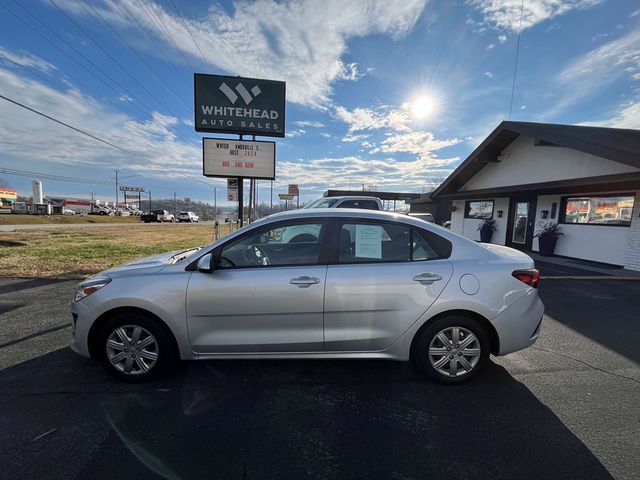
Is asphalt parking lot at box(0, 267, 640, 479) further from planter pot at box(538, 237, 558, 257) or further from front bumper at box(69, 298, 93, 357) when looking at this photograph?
planter pot at box(538, 237, 558, 257)

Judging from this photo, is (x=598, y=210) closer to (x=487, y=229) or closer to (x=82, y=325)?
(x=487, y=229)

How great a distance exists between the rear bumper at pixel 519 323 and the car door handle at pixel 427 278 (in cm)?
68

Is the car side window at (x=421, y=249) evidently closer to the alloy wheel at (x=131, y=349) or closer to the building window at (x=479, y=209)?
the alloy wheel at (x=131, y=349)

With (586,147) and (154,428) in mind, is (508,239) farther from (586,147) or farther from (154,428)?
(154,428)

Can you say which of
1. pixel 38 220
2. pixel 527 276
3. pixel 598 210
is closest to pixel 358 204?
pixel 527 276

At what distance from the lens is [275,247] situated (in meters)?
3.17

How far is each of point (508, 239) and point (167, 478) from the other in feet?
48.8

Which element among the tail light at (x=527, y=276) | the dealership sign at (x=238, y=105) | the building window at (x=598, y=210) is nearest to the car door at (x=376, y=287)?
the tail light at (x=527, y=276)

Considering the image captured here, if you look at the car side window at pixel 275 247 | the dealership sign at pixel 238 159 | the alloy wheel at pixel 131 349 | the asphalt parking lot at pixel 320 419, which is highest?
the dealership sign at pixel 238 159

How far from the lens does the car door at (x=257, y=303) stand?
2783 millimetres

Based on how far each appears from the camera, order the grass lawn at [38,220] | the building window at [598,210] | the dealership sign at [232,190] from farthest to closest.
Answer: the grass lawn at [38,220] < the dealership sign at [232,190] < the building window at [598,210]

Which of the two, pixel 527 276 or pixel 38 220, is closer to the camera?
pixel 527 276

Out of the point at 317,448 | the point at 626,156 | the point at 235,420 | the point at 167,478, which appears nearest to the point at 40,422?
the point at 167,478

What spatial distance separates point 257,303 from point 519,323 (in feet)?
8.06
